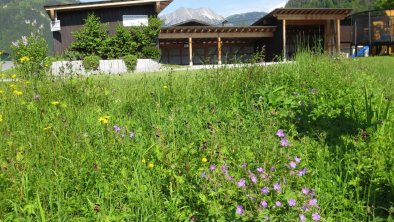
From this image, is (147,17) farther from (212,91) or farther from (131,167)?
(131,167)

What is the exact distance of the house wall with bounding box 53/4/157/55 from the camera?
2261 cm

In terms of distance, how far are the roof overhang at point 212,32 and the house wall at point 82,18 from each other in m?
1.85

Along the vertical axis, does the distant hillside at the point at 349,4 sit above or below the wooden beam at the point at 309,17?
above

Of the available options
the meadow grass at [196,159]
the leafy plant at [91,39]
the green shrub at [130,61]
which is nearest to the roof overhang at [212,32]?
Answer: the leafy plant at [91,39]

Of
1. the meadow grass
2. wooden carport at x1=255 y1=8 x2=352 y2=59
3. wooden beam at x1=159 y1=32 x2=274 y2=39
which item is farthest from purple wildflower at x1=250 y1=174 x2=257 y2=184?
wooden beam at x1=159 y1=32 x2=274 y2=39

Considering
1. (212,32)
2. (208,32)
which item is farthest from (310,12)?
(208,32)

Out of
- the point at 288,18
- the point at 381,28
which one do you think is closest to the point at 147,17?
the point at 288,18

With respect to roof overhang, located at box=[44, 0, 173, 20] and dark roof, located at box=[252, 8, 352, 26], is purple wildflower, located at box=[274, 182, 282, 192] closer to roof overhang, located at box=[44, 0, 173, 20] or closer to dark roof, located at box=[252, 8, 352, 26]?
roof overhang, located at box=[44, 0, 173, 20]

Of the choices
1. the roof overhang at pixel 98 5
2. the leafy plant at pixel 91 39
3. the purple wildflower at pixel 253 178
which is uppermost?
the roof overhang at pixel 98 5

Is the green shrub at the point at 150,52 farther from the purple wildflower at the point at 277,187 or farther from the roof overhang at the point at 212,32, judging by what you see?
the purple wildflower at the point at 277,187

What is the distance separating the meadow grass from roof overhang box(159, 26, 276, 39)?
19875 millimetres

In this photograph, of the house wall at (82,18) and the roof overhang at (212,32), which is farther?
the roof overhang at (212,32)

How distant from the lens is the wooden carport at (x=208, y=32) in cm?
2377

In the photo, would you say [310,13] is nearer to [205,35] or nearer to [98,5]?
[205,35]
